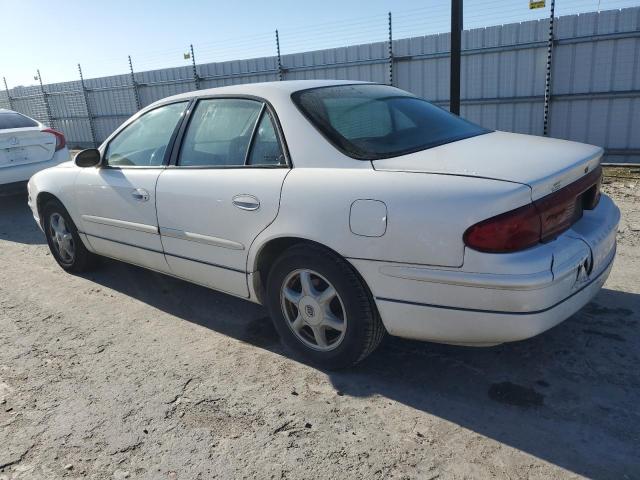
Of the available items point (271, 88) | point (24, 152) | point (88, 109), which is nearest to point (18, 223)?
point (24, 152)

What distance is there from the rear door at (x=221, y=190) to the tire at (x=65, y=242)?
57.9 inches

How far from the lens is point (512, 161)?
2.50 meters

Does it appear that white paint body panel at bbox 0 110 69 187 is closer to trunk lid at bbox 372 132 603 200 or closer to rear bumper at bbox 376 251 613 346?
trunk lid at bbox 372 132 603 200

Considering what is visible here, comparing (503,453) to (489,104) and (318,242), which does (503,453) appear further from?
(489,104)

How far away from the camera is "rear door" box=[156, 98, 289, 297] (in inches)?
116

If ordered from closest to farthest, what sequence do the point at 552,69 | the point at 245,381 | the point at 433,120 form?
the point at 245,381 → the point at 433,120 → the point at 552,69

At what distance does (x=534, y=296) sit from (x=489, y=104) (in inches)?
325

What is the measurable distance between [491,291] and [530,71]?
319 inches

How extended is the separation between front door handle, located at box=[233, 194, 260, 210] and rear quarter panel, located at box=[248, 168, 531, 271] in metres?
0.20

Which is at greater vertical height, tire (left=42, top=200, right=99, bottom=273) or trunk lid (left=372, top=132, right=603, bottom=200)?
trunk lid (left=372, top=132, right=603, bottom=200)

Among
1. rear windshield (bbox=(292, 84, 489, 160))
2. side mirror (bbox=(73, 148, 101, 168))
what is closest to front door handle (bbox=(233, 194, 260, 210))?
rear windshield (bbox=(292, 84, 489, 160))

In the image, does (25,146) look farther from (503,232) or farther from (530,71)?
(530,71)

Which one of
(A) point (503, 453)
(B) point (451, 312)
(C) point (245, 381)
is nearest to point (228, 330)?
(C) point (245, 381)

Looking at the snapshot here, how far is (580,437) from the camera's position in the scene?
226 centimetres
